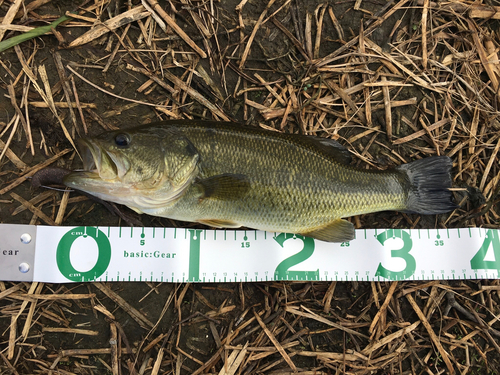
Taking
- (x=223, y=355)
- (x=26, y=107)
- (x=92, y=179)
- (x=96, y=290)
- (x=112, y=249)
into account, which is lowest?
(x=223, y=355)

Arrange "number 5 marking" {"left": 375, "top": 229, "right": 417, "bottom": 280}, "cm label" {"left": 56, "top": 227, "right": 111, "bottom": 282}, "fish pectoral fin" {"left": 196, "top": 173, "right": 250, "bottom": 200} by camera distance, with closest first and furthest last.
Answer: "fish pectoral fin" {"left": 196, "top": 173, "right": 250, "bottom": 200} < "cm label" {"left": 56, "top": 227, "right": 111, "bottom": 282} < "number 5 marking" {"left": 375, "top": 229, "right": 417, "bottom": 280}

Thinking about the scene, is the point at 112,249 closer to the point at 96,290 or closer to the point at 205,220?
the point at 96,290

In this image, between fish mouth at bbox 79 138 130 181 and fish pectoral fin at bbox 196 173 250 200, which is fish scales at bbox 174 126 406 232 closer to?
fish pectoral fin at bbox 196 173 250 200

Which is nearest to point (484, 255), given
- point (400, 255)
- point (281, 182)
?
point (400, 255)

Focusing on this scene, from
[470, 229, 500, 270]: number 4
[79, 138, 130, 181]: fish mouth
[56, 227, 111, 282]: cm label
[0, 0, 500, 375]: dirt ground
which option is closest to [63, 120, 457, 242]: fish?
[79, 138, 130, 181]: fish mouth

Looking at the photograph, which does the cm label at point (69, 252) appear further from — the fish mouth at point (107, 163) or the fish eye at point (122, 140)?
the fish eye at point (122, 140)

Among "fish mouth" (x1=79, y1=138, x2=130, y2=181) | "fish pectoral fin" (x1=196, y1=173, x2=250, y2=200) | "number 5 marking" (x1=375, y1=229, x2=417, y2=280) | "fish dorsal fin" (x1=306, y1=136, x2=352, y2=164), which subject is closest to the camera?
"fish mouth" (x1=79, y1=138, x2=130, y2=181)

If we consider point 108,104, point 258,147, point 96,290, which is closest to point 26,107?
point 108,104
